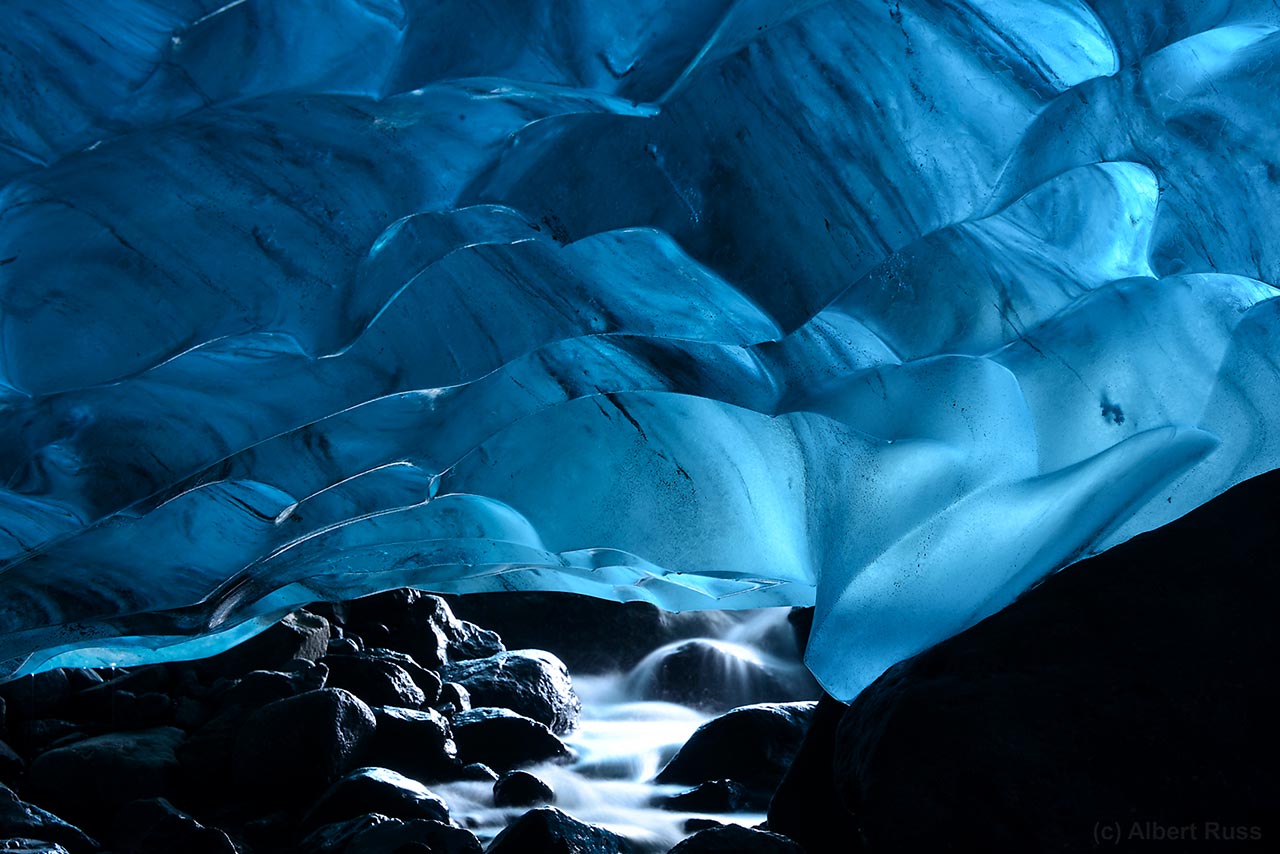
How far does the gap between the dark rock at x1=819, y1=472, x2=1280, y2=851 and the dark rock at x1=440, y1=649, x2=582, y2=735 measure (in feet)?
16.9

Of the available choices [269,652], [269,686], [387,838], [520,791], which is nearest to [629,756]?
[520,791]

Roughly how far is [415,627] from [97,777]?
3514mm

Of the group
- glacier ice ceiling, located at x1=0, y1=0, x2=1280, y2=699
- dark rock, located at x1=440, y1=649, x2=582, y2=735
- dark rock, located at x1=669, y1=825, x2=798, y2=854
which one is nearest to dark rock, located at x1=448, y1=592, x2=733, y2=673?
dark rock, located at x1=440, y1=649, x2=582, y2=735

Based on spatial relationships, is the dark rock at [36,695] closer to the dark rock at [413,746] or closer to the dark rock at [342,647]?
the dark rock at [342,647]

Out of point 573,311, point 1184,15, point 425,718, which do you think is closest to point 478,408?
point 573,311

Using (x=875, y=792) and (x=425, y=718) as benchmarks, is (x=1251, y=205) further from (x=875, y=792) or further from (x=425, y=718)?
(x=425, y=718)

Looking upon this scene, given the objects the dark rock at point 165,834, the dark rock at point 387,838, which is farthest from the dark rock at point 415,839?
the dark rock at point 165,834

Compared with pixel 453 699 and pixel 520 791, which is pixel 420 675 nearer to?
pixel 453 699

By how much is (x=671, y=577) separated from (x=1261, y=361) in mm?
1802

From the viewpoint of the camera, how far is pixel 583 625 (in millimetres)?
10875

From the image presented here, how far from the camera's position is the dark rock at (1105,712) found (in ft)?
7.88

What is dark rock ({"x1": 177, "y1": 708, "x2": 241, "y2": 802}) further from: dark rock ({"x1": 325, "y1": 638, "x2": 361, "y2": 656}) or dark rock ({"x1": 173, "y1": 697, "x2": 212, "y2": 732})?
dark rock ({"x1": 325, "y1": 638, "x2": 361, "y2": 656})

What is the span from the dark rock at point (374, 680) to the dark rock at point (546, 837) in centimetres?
291

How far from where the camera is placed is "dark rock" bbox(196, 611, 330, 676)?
7754mm
